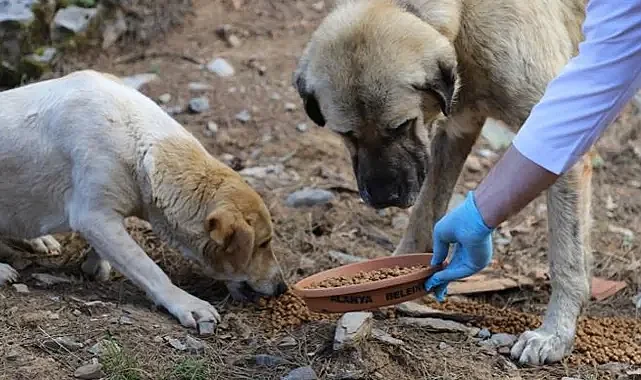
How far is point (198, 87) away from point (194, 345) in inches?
143

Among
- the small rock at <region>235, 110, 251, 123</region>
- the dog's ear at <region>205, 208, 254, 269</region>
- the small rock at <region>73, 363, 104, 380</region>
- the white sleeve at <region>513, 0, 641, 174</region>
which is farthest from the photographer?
the small rock at <region>235, 110, 251, 123</region>

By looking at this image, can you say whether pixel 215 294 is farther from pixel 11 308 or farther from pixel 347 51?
pixel 347 51

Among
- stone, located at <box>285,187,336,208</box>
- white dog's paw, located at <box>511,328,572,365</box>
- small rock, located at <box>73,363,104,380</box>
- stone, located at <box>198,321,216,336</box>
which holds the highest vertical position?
small rock, located at <box>73,363,104,380</box>

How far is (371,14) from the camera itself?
4.44 meters

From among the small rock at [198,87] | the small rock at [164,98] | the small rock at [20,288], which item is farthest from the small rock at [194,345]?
the small rock at [198,87]

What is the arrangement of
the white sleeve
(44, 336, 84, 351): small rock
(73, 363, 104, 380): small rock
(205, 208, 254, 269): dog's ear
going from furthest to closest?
(205, 208, 254, 269): dog's ear, (44, 336, 84, 351): small rock, (73, 363, 104, 380): small rock, the white sleeve

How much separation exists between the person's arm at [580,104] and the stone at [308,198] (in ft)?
9.84

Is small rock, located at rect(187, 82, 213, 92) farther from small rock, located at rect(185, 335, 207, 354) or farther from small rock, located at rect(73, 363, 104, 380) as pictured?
small rock, located at rect(73, 363, 104, 380)

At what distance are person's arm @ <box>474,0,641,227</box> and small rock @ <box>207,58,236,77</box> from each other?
4.82 meters

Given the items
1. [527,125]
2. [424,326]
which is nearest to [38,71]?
[424,326]

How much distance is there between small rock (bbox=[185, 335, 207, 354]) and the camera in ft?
14.0

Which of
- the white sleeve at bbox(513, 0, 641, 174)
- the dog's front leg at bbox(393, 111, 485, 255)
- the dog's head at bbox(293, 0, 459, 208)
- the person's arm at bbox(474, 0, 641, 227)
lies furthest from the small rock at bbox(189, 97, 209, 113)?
the white sleeve at bbox(513, 0, 641, 174)

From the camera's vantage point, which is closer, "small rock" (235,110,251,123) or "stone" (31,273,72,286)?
"stone" (31,273,72,286)

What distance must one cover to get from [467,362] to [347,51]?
4.37ft
